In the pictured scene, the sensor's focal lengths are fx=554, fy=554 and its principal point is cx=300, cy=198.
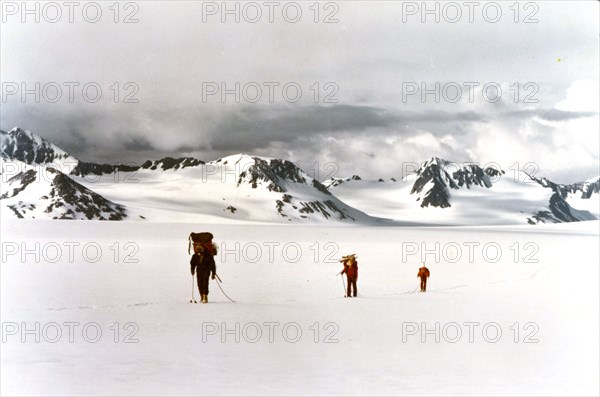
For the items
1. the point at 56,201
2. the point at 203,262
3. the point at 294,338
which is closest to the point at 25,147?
the point at 203,262

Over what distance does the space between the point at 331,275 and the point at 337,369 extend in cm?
1191

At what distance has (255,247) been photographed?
118 feet

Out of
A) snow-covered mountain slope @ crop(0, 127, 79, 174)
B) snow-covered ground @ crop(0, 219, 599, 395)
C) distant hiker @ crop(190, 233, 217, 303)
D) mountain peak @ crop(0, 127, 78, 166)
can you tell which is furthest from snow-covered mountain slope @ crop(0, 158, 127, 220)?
distant hiker @ crop(190, 233, 217, 303)

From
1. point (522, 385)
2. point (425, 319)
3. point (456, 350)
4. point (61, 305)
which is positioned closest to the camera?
point (522, 385)

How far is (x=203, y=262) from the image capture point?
13.0m

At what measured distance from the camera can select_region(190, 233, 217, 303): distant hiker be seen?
1300 cm

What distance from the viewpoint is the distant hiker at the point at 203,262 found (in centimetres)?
1300

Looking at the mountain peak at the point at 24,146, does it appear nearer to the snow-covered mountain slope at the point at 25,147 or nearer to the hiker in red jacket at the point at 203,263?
the snow-covered mountain slope at the point at 25,147

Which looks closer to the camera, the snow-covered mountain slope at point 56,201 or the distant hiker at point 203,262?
the distant hiker at point 203,262

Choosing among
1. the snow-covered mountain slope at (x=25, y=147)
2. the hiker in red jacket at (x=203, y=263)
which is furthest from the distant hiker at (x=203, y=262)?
the snow-covered mountain slope at (x=25, y=147)

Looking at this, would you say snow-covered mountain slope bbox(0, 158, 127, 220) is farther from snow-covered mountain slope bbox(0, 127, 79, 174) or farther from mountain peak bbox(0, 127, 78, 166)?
mountain peak bbox(0, 127, 78, 166)

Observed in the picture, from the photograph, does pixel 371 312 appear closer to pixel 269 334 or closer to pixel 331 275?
pixel 269 334

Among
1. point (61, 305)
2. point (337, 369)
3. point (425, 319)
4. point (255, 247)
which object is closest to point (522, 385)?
point (337, 369)

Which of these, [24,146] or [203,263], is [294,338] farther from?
[24,146]
